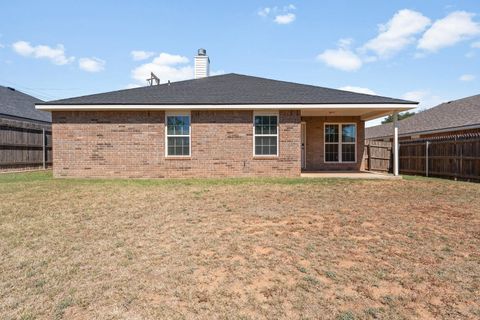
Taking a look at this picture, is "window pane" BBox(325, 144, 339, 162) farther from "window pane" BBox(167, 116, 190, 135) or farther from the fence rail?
"window pane" BBox(167, 116, 190, 135)

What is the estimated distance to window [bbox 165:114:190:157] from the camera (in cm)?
1187

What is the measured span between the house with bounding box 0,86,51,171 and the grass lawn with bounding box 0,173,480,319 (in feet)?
31.9

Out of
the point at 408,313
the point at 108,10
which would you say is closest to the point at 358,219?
the point at 408,313

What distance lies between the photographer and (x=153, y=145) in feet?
38.6

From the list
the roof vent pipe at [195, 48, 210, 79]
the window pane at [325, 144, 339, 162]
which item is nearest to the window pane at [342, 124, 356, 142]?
the window pane at [325, 144, 339, 162]

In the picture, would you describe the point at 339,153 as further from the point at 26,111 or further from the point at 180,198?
the point at 26,111

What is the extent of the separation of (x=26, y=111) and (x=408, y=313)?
23.0 metres

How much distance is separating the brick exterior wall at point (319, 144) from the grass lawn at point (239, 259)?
7695 millimetres

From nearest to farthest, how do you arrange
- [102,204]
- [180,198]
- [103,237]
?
[103,237] < [102,204] < [180,198]

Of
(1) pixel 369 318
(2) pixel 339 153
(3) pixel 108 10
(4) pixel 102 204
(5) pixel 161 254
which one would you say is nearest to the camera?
(1) pixel 369 318

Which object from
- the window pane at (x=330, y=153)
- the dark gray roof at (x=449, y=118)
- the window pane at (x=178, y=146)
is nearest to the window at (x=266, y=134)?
the window pane at (x=178, y=146)

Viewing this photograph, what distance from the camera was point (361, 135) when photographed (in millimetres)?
14906

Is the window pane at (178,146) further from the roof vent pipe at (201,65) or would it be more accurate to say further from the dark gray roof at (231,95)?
the roof vent pipe at (201,65)

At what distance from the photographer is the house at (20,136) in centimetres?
1457
